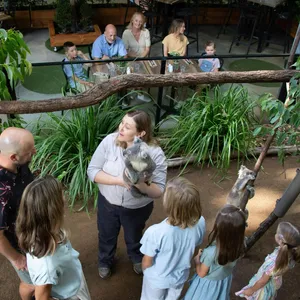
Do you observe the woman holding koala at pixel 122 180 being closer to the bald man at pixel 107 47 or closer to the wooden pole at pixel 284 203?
the wooden pole at pixel 284 203

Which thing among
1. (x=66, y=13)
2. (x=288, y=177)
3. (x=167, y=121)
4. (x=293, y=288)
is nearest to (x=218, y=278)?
(x=293, y=288)

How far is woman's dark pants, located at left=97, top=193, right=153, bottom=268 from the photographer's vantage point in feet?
7.97

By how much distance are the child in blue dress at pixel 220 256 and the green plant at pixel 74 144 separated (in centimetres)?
149

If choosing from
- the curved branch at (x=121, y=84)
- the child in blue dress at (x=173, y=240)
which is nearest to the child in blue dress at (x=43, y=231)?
the child in blue dress at (x=173, y=240)

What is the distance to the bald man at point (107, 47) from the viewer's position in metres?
5.02

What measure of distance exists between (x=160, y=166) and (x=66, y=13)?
5.50 meters

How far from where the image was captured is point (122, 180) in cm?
221

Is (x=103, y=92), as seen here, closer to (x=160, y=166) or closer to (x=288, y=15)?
(x=160, y=166)

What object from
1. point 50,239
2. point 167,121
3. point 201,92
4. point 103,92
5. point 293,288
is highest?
point 103,92

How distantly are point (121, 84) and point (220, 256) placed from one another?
1.34 metres

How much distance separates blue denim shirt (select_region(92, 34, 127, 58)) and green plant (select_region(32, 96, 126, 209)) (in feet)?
4.53

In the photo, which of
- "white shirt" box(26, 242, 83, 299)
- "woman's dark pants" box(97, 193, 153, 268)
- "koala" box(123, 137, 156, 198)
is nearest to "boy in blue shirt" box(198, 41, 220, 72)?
"woman's dark pants" box(97, 193, 153, 268)

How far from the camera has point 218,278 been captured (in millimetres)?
2139

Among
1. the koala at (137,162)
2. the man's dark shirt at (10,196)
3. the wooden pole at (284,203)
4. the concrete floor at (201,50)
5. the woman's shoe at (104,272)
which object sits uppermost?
the koala at (137,162)
